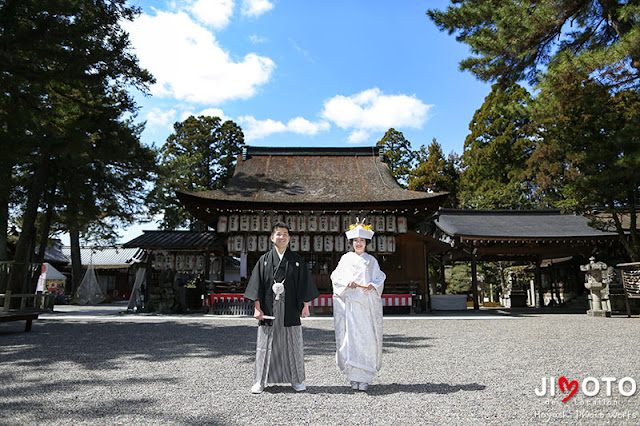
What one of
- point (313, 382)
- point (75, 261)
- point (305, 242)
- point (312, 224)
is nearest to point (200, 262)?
point (305, 242)

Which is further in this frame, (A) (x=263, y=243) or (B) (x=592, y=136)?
(A) (x=263, y=243)

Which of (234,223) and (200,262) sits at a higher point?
(234,223)

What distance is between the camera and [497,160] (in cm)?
2866

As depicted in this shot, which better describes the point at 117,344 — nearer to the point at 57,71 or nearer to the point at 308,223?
the point at 57,71

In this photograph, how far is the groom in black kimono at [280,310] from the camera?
4.05 m

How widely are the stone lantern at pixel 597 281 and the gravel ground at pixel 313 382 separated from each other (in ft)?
16.5

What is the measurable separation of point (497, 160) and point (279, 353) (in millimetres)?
28297

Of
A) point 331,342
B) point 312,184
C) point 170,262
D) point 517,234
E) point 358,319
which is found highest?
point 312,184

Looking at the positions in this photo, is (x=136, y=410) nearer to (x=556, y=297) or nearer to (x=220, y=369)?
(x=220, y=369)

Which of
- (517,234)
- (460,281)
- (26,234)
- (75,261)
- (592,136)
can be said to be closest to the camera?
(592,136)

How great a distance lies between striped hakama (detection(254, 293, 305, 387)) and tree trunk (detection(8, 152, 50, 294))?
1057cm

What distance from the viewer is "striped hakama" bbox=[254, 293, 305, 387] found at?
401 cm

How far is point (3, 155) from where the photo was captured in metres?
6.60

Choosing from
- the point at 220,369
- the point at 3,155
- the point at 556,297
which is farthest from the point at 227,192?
the point at 556,297
